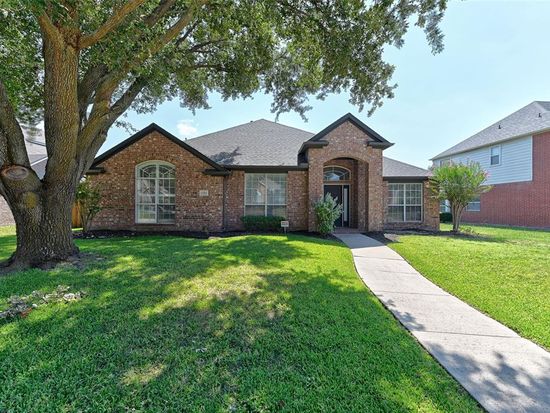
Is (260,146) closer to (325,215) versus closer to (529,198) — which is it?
(325,215)

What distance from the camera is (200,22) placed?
9672 mm

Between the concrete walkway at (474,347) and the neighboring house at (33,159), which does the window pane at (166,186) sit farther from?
the concrete walkway at (474,347)

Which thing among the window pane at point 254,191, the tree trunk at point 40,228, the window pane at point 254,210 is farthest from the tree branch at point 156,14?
the window pane at point 254,210

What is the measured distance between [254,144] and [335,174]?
4.79 m

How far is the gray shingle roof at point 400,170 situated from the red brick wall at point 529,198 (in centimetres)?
943

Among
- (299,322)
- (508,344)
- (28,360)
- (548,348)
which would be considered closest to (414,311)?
(508,344)

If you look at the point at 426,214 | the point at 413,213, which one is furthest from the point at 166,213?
the point at 426,214

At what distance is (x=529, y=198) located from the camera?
59.9ft

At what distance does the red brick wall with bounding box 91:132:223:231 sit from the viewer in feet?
40.5

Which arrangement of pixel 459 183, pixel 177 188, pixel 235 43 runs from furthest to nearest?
1. pixel 459 183
2. pixel 177 188
3. pixel 235 43

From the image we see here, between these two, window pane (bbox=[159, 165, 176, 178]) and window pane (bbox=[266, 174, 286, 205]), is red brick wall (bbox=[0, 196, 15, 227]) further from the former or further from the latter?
window pane (bbox=[266, 174, 286, 205])

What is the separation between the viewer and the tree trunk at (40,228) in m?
5.88

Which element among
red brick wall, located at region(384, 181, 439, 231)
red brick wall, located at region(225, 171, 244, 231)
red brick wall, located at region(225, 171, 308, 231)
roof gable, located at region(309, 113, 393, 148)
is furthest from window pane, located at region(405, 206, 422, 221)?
red brick wall, located at region(225, 171, 244, 231)

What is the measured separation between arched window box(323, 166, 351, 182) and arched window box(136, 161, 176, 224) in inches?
308
